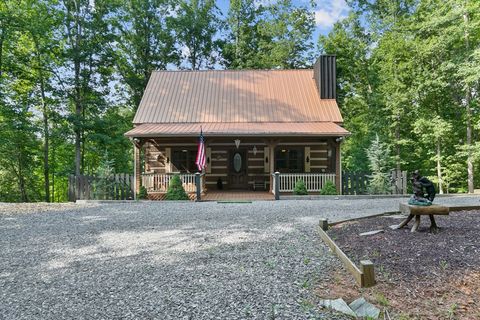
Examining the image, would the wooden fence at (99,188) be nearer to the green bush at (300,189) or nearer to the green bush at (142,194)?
the green bush at (142,194)

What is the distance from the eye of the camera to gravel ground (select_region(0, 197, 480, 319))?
3.21 meters

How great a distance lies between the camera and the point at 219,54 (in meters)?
27.4

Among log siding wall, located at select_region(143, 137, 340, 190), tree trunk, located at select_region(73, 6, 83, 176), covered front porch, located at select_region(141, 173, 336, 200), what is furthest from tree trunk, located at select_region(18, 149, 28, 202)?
covered front porch, located at select_region(141, 173, 336, 200)

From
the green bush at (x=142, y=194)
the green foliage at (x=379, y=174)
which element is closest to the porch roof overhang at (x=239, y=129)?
the green foliage at (x=379, y=174)

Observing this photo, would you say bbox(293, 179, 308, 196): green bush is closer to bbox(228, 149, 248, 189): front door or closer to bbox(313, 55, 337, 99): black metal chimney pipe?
bbox(228, 149, 248, 189): front door

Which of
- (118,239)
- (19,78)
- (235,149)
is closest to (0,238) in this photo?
(118,239)

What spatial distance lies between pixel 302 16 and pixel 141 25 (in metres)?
13.0

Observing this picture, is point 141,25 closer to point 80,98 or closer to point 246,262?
point 80,98

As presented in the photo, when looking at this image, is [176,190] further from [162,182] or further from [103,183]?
[103,183]

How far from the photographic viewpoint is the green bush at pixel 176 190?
1215cm

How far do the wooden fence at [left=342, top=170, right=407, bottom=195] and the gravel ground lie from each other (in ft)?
17.5

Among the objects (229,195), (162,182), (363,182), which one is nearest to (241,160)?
(229,195)

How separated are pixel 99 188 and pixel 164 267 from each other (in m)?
9.07

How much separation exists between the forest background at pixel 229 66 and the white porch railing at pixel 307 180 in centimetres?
272
